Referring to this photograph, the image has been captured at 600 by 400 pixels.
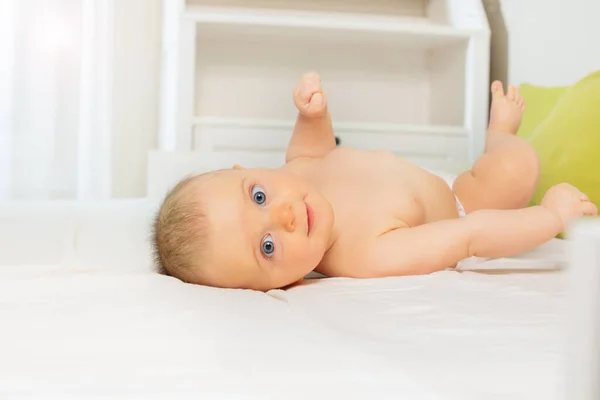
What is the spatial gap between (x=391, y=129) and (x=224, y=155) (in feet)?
1.89

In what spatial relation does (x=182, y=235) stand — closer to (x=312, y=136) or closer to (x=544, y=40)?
(x=312, y=136)

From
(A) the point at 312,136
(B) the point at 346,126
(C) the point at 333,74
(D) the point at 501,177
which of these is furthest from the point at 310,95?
(C) the point at 333,74

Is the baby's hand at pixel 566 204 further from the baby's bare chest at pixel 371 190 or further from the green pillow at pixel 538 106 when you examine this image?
the green pillow at pixel 538 106

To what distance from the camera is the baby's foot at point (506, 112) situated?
1390 mm

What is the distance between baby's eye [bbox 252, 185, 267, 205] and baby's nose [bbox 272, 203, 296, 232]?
0.11 feet

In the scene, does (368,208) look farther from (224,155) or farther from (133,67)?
(133,67)

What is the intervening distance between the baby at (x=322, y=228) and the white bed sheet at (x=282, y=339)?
0.24ft

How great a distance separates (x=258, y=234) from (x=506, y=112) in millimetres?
664

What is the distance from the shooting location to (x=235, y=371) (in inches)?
19.2

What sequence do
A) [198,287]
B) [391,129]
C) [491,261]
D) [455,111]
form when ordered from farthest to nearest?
[455,111] → [391,129] → [491,261] → [198,287]

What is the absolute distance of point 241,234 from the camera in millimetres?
966

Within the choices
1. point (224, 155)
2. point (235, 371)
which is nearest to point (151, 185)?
point (224, 155)

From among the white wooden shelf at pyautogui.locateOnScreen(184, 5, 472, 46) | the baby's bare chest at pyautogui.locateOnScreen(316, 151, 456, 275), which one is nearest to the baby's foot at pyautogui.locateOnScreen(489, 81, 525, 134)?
the baby's bare chest at pyautogui.locateOnScreen(316, 151, 456, 275)

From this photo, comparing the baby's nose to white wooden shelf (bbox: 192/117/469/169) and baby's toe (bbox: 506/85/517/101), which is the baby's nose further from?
white wooden shelf (bbox: 192/117/469/169)
